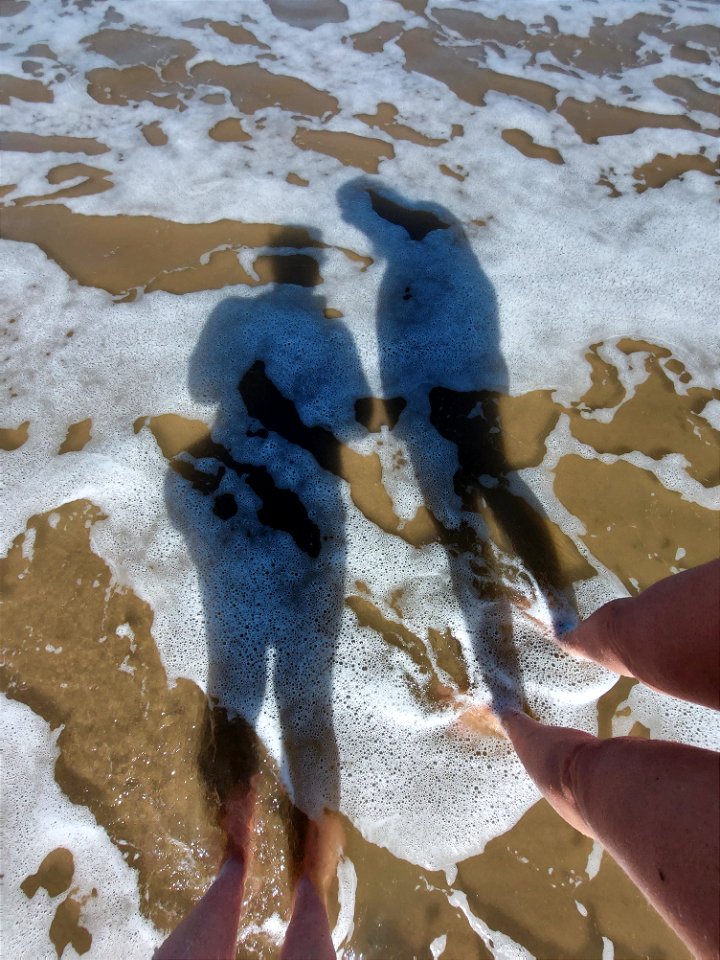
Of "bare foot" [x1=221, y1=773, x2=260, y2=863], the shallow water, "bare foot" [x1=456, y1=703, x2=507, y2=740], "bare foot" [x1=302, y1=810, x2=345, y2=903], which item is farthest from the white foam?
"bare foot" [x1=456, y1=703, x2=507, y2=740]

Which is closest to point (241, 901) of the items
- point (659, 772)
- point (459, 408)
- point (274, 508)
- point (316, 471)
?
point (659, 772)

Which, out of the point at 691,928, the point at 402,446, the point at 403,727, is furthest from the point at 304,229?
the point at 691,928

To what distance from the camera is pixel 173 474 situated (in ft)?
9.73

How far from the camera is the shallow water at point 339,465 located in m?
2.24

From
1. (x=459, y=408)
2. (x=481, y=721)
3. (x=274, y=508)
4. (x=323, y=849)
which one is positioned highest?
(x=459, y=408)

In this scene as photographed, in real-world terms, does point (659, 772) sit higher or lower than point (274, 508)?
higher

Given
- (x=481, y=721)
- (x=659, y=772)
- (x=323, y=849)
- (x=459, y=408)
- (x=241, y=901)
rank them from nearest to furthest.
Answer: (x=659, y=772) < (x=241, y=901) < (x=323, y=849) < (x=481, y=721) < (x=459, y=408)

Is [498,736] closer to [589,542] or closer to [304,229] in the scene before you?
[589,542]

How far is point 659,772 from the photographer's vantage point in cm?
133

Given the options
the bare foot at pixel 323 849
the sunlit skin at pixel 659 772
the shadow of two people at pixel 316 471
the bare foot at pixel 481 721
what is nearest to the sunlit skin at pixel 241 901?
the bare foot at pixel 323 849

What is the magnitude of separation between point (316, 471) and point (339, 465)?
0.14 m

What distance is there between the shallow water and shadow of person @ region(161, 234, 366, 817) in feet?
0.06

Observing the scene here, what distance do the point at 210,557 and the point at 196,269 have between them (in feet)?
7.14

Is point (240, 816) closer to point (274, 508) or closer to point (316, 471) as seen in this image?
point (274, 508)
